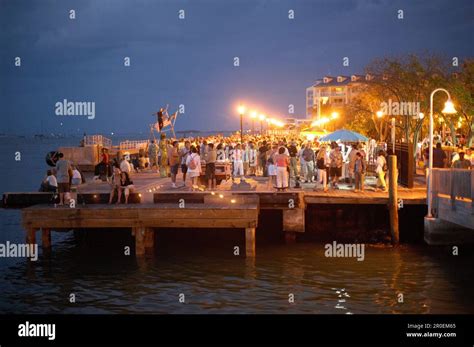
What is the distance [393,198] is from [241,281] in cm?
650

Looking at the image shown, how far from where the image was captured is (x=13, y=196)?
2417 cm

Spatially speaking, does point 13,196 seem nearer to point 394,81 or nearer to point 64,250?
point 64,250

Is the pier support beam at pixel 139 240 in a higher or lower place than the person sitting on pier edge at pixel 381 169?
lower

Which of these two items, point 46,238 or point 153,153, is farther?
point 153,153

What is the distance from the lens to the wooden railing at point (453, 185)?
1806 centimetres

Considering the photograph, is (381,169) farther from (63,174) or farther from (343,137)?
(63,174)

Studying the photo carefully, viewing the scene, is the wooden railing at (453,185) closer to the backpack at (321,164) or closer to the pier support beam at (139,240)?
the backpack at (321,164)

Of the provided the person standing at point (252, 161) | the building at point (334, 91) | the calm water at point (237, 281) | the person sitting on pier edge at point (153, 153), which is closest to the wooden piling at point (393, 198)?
the calm water at point (237, 281)

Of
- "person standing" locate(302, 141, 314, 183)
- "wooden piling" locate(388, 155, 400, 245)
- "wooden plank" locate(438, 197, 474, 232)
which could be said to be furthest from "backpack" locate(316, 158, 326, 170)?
"wooden plank" locate(438, 197, 474, 232)

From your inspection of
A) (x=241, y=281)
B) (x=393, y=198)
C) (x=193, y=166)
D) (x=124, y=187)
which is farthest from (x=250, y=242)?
(x=393, y=198)

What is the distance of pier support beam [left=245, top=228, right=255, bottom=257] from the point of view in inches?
818

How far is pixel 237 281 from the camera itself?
18547 mm

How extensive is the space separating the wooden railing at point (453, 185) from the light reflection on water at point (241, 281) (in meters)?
2.05
